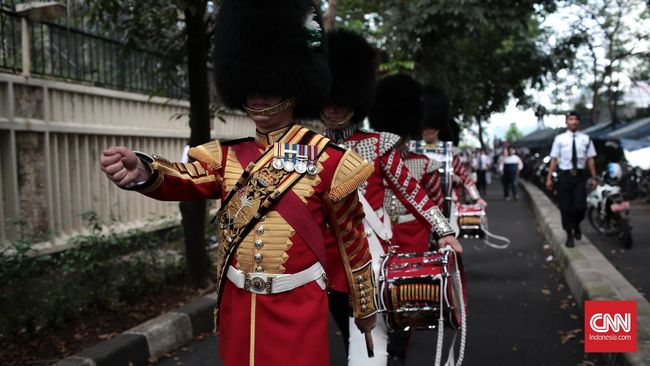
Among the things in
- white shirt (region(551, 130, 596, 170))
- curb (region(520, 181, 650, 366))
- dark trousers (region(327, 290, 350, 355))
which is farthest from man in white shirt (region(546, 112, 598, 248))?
dark trousers (region(327, 290, 350, 355))

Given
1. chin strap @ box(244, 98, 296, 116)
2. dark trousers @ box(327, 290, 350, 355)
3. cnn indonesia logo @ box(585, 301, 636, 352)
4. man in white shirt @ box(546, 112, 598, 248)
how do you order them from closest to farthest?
chin strap @ box(244, 98, 296, 116), dark trousers @ box(327, 290, 350, 355), cnn indonesia logo @ box(585, 301, 636, 352), man in white shirt @ box(546, 112, 598, 248)

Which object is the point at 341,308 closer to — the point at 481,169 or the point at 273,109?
the point at 273,109

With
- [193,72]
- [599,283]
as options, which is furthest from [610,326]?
[193,72]

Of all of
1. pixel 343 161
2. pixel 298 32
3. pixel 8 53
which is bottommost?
pixel 343 161

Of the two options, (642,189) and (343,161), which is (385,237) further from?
(642,189)

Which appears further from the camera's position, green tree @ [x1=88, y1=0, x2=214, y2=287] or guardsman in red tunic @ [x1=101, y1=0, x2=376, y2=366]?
green tree @ [x1=88, y1=0, x2=214, y2=287]

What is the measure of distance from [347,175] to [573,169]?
22.2 ft

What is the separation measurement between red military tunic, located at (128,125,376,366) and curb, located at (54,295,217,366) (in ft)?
6.43

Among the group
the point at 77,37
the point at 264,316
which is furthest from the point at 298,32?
the point at 77,37

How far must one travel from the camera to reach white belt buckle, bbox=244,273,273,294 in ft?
8.48

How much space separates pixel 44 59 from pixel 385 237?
501 centimetres

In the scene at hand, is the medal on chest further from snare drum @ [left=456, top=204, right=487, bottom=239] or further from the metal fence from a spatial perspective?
snare drum @ [left=456, top=204, right=487, bottom=239]

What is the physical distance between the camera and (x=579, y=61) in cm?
2688

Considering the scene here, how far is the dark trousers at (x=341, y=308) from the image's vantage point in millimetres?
3809
